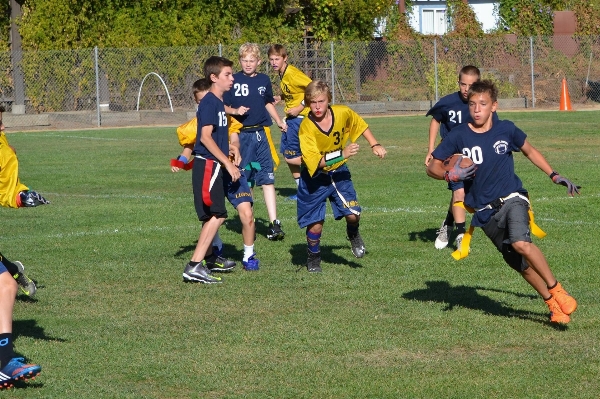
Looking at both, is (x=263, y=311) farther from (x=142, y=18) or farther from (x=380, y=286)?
(x=142, y=18)

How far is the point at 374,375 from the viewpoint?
246 inches

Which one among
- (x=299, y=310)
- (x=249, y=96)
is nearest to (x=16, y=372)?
(x=299, y=310)

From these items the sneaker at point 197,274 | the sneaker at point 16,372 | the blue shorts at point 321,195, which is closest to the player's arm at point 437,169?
the blue shorts at point 321,195

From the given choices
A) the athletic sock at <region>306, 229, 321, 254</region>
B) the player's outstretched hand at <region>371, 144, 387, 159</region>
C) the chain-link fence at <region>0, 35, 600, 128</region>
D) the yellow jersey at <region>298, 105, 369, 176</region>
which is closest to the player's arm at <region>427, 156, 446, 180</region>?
the player's outstretched hand at <region>371, 144, 387, 159</region>

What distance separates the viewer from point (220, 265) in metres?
9.80

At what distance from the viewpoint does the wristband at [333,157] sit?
9.09 metres

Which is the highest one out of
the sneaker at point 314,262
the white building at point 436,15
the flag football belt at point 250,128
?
the white building at point 436,15

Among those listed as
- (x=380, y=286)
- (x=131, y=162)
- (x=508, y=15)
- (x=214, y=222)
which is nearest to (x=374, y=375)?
(x=380, y=286)

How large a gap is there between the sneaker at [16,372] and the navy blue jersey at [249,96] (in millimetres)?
6405

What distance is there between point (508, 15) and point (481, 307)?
39712 millimetres

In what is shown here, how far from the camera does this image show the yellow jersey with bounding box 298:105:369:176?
9.19 metres

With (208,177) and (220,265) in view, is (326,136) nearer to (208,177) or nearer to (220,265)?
(208,177)

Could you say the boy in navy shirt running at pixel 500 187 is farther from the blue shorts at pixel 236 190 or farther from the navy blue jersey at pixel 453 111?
the navy blue jersey at pixel 453 111

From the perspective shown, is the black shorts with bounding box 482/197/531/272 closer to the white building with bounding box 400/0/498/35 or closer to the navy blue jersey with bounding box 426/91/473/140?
the navy blue jersey with bounding box 426/91/473/140
